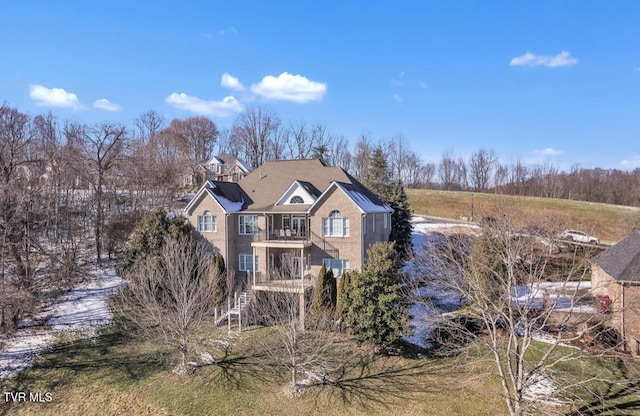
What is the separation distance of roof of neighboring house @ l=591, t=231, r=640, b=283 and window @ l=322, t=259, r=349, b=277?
13.9 m

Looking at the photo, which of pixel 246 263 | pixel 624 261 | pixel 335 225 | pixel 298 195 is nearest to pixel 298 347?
pixel 335 225

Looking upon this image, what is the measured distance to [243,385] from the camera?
614 inches

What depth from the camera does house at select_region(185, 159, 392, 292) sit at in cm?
2344

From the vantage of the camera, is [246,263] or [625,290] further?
[246,263]

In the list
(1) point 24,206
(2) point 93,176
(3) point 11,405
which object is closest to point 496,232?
(3) point 11,405

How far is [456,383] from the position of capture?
15.3 meters

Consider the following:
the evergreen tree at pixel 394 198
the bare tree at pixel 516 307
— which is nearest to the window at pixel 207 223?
the bare tree at pixel 516 307

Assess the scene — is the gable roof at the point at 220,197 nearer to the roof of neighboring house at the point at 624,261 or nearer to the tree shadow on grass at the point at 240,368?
the tree shadow on grass at the point at 240,368

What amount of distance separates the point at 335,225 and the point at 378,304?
7104 mm

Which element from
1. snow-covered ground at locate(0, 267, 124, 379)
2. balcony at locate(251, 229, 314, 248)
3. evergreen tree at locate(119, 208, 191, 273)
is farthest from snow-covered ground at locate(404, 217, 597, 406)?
snow-covered ground at locate(0, 267, 124, 379)

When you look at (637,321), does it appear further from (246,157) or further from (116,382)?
(246,157)

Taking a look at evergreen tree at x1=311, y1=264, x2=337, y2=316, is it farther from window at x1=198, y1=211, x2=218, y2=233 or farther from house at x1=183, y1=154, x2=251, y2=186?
house at x1=183, y1=154, x2=251, y2=186

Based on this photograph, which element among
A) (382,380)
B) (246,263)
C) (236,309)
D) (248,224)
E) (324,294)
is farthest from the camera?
(248,224)

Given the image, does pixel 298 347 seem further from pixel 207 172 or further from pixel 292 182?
pixel 207 172
